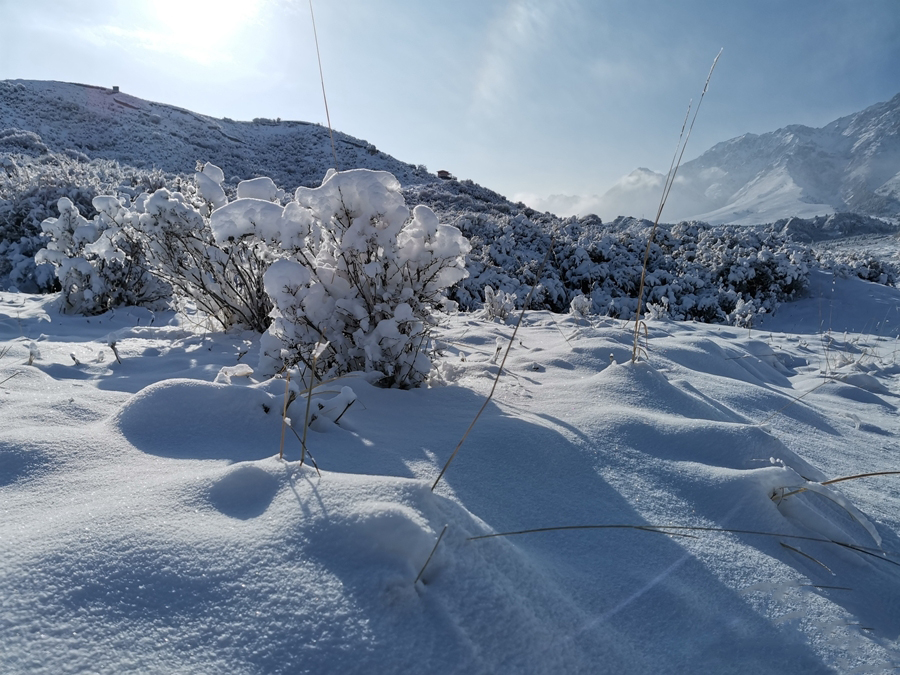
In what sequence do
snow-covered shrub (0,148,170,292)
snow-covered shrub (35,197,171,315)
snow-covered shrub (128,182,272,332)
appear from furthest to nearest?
snow-covered shrub (0,148,170,292) < snow-covered shrub (35,197,171,315) < snow-covered shrub (128,182,272,332)

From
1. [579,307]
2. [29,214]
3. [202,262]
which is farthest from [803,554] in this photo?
[29,214]

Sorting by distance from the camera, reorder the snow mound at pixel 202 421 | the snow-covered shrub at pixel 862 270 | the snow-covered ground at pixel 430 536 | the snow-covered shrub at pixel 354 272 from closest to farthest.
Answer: the snow-covered ground at pixel 430 536
the snow mound at pixel 202 421
the snow-covered shrub at pixel 354 272
the snow-covered shrub at pixel 862 270

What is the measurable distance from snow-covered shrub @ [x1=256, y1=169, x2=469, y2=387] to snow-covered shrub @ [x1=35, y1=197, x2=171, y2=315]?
2.52 metres

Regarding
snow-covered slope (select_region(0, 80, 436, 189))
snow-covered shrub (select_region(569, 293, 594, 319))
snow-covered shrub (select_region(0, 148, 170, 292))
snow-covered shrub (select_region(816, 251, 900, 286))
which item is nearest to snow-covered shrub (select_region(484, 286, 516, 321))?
snow-covered shrub (select_region(569, 293, 594, 319))

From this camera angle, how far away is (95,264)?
4434 millimetres

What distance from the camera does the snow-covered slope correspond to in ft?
81.6

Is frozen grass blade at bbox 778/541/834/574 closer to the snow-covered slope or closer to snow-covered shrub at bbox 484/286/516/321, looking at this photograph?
snow-covered shrub at bbox 484/286/516/321

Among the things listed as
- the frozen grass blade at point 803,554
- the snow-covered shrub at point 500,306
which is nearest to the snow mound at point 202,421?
the frozen grass blade at point 803,554

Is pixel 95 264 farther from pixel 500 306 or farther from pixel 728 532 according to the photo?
pixel 728 532

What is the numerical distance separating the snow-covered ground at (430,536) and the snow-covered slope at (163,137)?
22.8 m

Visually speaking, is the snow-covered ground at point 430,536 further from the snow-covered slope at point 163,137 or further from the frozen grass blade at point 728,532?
the snow-covered slope at point 163,137

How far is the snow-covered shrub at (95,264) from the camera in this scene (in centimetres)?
411

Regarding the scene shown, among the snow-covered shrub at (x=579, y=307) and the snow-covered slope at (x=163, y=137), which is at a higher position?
the snow-covered slope at (x=163, y=137)

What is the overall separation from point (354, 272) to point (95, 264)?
3.57 m
